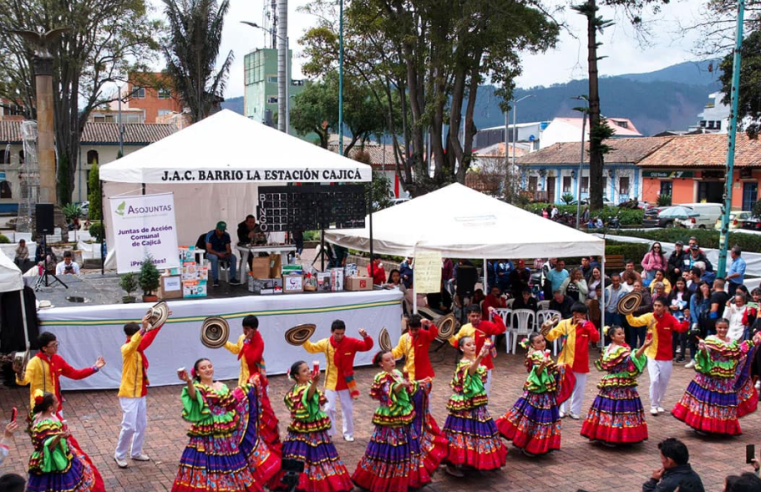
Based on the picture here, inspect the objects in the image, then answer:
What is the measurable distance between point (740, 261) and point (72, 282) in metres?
12.1

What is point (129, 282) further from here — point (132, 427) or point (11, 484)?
point (11, 484)

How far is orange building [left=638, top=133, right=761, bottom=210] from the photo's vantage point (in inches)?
1769

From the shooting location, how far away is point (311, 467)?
23.6ft

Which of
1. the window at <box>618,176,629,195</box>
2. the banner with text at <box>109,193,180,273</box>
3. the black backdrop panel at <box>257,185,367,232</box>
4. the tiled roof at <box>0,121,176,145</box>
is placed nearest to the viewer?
the banner with text at <box>109,193,180,273</box>

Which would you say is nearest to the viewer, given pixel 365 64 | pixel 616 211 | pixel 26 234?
pixel 365 64

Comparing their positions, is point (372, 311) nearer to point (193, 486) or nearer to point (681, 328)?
point (681, 328)

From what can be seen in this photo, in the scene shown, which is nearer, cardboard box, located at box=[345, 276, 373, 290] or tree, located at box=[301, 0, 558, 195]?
cardboard box, located at box=[345, 276, 373, 290]

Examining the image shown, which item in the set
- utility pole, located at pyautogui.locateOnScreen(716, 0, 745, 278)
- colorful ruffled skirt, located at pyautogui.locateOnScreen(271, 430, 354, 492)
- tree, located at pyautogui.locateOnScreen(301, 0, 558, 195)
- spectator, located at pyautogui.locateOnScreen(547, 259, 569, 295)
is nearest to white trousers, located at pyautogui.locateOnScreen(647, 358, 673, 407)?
spectator, located at pyautogui.locateOnScreen(547, 259, 569, 295)

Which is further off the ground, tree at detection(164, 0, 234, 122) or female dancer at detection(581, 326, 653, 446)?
tree at detection(164, 0, 234, 122)

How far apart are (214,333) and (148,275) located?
301cm

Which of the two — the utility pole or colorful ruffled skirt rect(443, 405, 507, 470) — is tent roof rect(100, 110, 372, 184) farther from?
the utility pole

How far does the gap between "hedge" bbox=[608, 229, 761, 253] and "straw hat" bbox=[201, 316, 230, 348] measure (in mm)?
16787

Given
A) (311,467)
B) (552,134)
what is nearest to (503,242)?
(311,467)

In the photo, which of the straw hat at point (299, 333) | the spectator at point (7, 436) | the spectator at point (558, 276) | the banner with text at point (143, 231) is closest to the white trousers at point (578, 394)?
the straw hat at point (299, 333)
